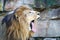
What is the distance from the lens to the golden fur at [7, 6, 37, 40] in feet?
5.88

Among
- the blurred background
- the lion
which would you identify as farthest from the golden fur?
the blurred background

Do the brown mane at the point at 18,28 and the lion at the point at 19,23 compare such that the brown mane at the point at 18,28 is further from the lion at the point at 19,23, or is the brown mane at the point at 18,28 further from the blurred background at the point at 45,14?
the blurred background at the point at 45,14

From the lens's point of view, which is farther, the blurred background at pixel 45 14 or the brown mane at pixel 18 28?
the blurred background at pixel 45 14

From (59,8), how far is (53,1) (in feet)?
0.37

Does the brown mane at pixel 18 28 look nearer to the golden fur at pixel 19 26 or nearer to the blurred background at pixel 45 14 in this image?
the golden fur at pixel 19 26

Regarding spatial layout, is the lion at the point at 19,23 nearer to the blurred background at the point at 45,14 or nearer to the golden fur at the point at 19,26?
the golden fur at the point at 19,26

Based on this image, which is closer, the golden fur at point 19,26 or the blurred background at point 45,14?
the golden fur at point 19,26

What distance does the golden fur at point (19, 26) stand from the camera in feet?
5.88

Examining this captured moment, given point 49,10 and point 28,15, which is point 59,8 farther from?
point 28,15

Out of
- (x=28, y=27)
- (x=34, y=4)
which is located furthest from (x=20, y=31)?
(x=34, y=4)

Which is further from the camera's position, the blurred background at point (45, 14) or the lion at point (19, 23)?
the blurred background at point (45, 14)

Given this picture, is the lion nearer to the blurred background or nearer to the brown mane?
the brown mane

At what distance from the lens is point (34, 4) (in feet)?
9.14

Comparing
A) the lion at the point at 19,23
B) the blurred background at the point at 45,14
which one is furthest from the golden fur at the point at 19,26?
the blurred background at the point at 45,14
